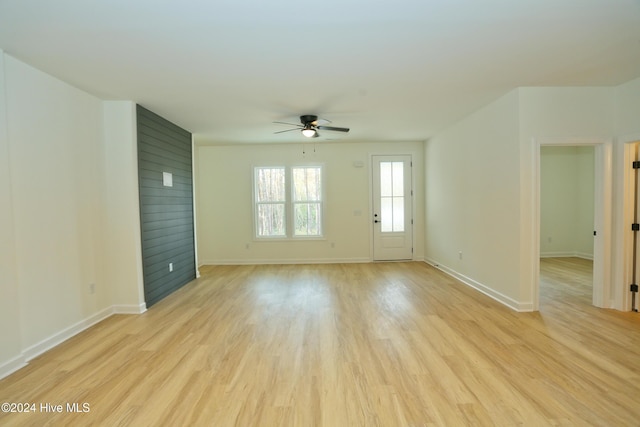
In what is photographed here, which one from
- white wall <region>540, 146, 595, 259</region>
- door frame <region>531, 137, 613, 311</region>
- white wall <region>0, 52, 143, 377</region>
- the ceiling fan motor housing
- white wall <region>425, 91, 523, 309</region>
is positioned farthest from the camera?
white wall <region>540, 146, 595, 259</region>

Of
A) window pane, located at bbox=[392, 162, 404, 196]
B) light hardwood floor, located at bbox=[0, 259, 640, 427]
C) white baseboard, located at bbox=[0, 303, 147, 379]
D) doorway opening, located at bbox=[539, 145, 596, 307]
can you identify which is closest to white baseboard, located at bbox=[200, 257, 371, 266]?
window pane, located at bbox=[392, 162, 404, 196]

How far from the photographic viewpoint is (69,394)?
219 centimetres

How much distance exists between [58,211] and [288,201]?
4.23m

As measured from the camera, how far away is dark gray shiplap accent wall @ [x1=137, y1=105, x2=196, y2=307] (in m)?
4.10

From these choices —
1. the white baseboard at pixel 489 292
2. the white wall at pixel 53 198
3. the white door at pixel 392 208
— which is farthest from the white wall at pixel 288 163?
the white wall at pixel 53 198

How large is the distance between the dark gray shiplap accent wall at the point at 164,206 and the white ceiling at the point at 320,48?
56cm

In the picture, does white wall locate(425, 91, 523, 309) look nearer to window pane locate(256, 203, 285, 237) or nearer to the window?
the window

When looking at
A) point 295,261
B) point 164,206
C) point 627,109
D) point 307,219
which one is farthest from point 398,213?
point 164,206

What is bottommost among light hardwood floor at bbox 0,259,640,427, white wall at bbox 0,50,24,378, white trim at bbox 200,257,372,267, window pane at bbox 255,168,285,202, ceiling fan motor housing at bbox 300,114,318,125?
light hardwood floor at bbox 0,259,640,427

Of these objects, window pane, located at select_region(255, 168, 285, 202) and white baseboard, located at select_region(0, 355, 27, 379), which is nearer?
white baseboard, located at select_region(0, 355, 27, 379)

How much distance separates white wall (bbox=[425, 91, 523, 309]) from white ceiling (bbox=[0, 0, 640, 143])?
1.56 feet

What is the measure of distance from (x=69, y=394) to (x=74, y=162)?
2.38 metres

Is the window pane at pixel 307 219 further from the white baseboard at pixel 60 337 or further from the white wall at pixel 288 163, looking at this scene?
the white baseboard at pixel 60 337

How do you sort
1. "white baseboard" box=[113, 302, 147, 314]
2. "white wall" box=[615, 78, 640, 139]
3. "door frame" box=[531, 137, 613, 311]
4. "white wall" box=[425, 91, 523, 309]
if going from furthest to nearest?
"white baseboard" box=[113, 302, 147, 314] < "white wall" box=[425, 91, 523, 309] < "door frame" box=[531, 137, 613, 311] < "white wall" box=[615, 78, 640, 139]
